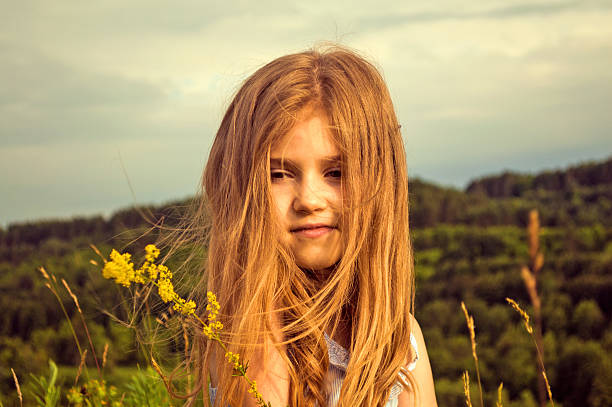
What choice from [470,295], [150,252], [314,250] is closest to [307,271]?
[314,250]

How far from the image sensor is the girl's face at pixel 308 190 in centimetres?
205

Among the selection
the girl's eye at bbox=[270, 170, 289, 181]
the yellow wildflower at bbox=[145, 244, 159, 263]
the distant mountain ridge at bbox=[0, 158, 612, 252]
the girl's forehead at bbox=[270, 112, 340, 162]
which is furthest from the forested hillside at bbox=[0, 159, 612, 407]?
the yellow wildflower at bbox=[145, 244, 159, 263]

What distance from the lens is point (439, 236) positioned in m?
13.2

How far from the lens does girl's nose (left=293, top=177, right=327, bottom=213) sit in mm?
2014

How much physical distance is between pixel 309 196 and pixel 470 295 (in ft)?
29.0

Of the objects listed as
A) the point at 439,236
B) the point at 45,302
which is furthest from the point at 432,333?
the point at 45,302

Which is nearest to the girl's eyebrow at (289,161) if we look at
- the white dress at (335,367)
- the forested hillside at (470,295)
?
the white dress at (335,367)

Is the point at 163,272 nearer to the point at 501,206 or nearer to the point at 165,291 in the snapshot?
the point at 165,291

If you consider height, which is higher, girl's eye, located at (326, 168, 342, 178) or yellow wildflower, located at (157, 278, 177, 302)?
girl's eye, located at (326, 168, 342, 178)

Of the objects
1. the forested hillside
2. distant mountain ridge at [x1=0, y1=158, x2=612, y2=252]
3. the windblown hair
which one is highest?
the windblown hair

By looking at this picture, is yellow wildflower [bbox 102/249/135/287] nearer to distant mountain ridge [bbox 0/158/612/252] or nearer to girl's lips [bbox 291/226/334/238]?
girl's lips [bbox 291/226/334/238]

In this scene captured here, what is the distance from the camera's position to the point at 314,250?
211 centimetres

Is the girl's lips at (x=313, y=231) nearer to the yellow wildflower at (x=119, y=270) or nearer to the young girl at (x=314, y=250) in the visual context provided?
the young girl at (x=314, y=250)

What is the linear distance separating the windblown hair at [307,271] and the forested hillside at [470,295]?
347cm
